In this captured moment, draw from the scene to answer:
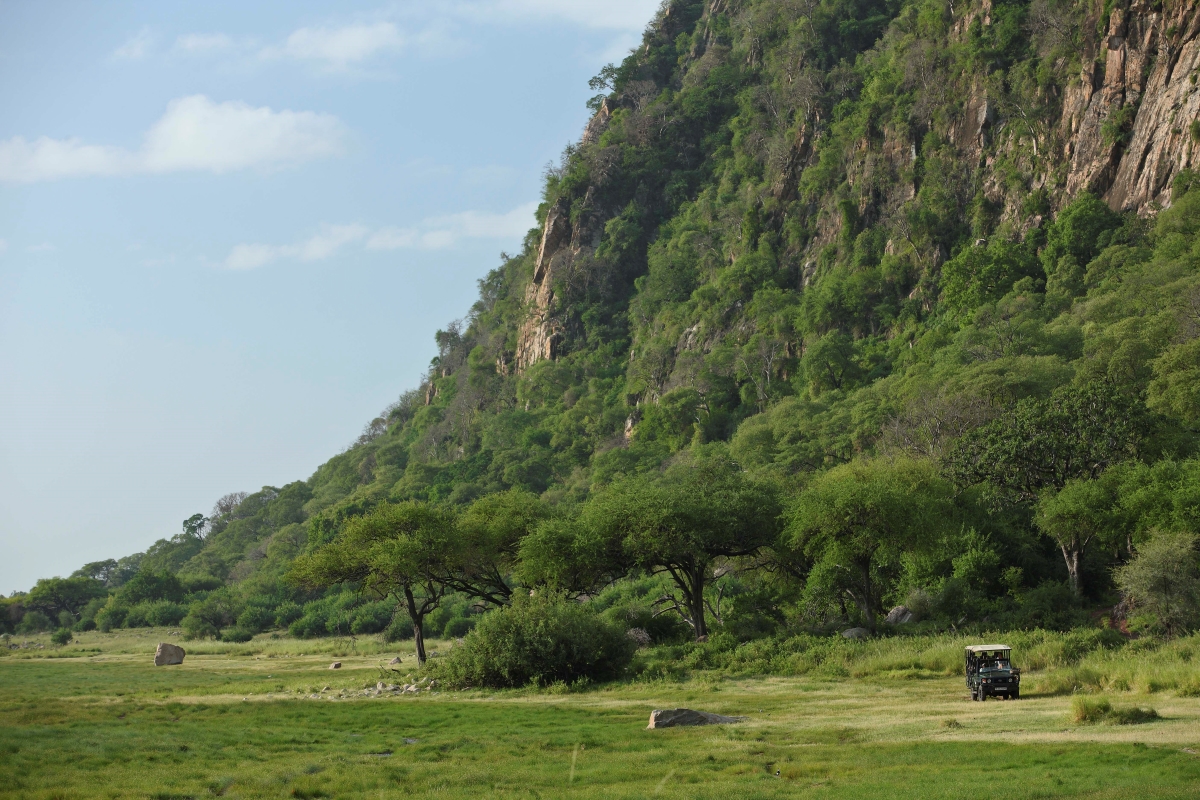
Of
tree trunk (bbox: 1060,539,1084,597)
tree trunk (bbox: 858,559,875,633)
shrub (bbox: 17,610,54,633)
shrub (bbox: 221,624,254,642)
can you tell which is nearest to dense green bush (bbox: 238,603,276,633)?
shrub (bbox: 221,624,254,642)

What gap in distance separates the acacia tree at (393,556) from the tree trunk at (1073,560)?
2704 cm

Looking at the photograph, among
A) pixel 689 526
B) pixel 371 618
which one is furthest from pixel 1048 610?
pixel 371 618

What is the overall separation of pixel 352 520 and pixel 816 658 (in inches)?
1026

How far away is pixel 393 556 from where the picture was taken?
45.6 metres

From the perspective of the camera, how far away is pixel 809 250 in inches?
4658

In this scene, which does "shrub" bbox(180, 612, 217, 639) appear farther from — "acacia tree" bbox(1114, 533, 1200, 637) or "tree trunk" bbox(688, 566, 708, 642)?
"acacia tree" bbox(1114, 533, 1200, 637)

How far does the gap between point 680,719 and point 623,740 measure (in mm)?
2156

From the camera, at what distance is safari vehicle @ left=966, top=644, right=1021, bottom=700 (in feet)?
83.0

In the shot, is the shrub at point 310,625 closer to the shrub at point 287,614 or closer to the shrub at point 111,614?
the shrub at point 287,614

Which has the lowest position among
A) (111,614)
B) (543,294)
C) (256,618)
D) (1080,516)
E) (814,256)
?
(256,618)

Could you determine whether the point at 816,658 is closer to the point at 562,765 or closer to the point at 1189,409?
the point at 562,765

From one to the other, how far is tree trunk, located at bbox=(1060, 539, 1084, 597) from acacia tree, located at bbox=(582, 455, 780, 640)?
1211cm

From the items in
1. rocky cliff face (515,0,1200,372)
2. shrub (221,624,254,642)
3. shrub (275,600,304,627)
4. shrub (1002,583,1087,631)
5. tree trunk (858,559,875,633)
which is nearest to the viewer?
shrub (1002,583,1087,631)

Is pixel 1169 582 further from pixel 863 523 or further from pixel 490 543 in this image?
pixel 490 543
